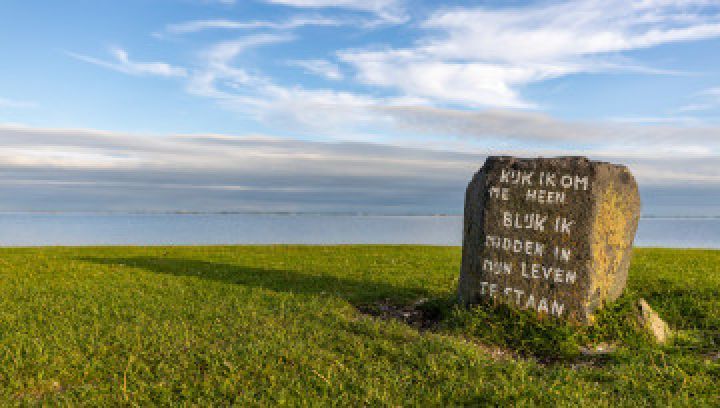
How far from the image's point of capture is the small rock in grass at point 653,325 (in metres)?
7.74

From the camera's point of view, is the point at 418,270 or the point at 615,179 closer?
the point at 615,179

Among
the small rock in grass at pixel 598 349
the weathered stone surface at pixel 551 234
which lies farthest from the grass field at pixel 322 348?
the weathered stone surface at pixel 551 234

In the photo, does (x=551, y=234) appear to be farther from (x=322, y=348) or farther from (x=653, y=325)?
(x=322, y=348)

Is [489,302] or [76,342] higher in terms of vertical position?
[489,302]

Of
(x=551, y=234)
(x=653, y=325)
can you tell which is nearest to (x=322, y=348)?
(x=551, y=234)

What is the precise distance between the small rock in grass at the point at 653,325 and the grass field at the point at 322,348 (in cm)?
17

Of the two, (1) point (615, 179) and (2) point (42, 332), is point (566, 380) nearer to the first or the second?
(1) point (615, 179)

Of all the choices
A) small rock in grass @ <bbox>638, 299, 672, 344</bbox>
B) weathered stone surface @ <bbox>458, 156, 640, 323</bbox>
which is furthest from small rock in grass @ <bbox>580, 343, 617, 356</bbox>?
small rock in grass @ <bbox>638, 299, 672, 344</bbox>

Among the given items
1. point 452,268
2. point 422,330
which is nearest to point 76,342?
point 422,330

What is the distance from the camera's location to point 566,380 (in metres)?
5.89

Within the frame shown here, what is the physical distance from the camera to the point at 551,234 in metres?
8.00

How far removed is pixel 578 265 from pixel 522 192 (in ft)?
4.94

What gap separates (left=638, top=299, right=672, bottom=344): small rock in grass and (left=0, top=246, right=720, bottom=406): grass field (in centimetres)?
17

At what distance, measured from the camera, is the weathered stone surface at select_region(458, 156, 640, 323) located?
7.81 meters
